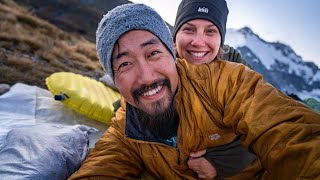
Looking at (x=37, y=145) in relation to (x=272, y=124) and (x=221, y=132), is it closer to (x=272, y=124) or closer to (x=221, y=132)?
(x=221, y=132)

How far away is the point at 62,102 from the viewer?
144 inches

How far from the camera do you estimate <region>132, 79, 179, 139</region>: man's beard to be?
1947 millimetres

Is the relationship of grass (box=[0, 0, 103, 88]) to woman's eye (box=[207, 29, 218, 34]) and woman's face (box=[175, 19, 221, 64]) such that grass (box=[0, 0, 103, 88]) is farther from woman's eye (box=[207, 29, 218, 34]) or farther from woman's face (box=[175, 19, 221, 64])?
woman's eye (box=[207, 29, 218, 34])

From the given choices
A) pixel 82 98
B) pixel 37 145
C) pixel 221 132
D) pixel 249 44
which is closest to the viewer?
pixel 221 132

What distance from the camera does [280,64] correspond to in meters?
68.2

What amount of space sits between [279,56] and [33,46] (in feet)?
220

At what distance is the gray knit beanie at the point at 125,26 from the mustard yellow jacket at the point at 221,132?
0.28 meters

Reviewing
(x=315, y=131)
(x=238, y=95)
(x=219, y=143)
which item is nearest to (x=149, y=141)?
(x=219, y=143)

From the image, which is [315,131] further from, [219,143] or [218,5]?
[218,5]

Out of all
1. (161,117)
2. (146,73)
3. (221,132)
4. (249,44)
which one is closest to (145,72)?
(146,73)

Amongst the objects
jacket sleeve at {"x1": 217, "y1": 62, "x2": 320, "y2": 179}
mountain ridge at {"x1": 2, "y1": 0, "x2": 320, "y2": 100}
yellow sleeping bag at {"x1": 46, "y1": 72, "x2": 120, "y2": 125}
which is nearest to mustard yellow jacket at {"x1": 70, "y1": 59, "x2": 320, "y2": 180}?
jacket sleeve at {"x1": 217, "y1": 62, "x2": 320, "y2": 179}

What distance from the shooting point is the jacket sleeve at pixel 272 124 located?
1.22m

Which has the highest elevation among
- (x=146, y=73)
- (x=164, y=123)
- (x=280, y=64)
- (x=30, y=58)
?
(x=146, y=73)

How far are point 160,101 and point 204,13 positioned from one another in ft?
4.93
